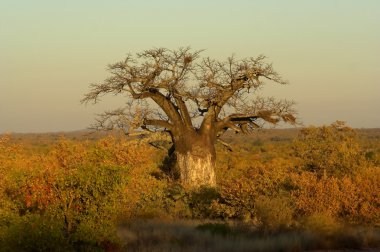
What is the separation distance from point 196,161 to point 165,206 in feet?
10.0

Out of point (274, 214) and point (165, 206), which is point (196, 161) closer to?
point (165, 206)

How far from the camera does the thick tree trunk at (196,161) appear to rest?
2103 cm

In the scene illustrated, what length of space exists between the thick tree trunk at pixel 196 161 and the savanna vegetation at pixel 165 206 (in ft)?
1.88

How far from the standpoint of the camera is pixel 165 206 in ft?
60.5

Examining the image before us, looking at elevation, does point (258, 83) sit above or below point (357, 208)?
above

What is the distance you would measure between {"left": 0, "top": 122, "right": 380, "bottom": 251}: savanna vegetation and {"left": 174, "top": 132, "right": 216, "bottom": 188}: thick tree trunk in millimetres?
574

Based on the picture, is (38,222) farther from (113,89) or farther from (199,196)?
(113,89)

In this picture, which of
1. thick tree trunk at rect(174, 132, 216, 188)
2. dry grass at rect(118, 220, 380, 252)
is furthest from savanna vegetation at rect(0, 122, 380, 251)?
thick tree trunk at rect(174, 132, 216, 188)

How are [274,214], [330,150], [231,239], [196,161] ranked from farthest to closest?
[330,150]
[196,161]
[274,214]
[231,239]

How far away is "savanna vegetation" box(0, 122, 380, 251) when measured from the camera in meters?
11.1

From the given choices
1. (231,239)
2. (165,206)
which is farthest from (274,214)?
(165,206)

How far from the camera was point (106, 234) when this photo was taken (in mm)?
11016

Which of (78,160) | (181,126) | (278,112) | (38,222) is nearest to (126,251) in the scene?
(38,222)

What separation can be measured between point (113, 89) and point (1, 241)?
1185 cm
